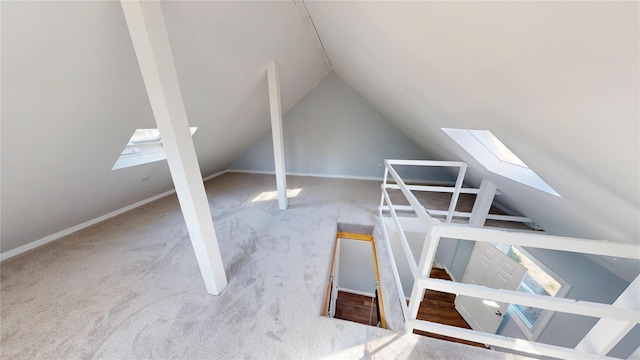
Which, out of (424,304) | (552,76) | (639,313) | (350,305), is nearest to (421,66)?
(552,76)

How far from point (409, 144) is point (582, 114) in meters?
3.77

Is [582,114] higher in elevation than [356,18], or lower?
lower

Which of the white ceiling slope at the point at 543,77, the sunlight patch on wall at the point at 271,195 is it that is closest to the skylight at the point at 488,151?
the white ceiling slope at the point at 543,77

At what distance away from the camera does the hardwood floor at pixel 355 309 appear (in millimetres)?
3650

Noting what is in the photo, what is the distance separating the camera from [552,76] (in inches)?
28.4

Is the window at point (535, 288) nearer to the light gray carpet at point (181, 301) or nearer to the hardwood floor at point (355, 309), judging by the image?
the light gray carpet at point (181, 301)

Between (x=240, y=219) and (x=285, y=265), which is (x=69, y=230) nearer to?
(x=240, y=219)

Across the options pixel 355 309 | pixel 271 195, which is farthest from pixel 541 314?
pixel 271 195

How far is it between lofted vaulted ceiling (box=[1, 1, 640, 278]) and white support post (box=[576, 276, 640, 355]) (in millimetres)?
451

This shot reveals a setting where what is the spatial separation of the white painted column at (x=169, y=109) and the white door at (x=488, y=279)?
11.7 ft

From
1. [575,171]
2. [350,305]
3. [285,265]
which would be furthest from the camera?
[350,305]

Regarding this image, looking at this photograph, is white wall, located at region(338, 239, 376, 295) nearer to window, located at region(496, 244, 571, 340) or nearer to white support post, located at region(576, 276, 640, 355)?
window, located at region(496, 244, 571, 340)

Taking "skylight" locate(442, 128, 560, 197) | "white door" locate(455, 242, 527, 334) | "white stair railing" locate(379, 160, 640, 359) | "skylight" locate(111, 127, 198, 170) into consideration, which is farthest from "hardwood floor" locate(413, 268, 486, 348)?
"skylight" locate(111, 127, 198, 170)

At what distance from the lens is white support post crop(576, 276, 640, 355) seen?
946 millimetres
